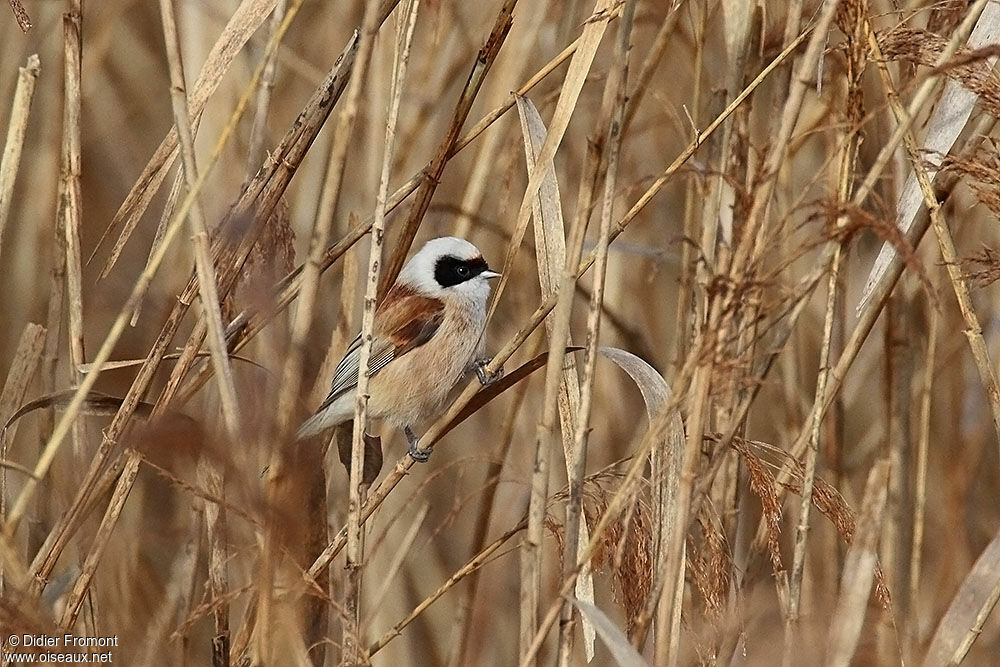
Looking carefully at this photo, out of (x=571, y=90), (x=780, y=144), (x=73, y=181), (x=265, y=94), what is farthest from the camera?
(x=73, y=181)

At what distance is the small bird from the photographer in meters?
2.65

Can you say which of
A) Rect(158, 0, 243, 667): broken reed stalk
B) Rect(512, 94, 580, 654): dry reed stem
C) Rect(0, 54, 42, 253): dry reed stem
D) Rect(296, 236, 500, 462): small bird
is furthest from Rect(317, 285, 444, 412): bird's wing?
Rect(158, 0, 243, 667): broken reed stalk

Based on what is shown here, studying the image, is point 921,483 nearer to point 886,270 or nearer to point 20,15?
point 886,270

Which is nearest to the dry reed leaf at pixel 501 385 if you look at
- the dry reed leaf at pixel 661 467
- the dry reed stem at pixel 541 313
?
the dry reed stem at pixel 541 313

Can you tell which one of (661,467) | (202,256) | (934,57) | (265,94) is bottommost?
(661,467)

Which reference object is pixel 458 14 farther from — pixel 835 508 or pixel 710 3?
pixel 835 508

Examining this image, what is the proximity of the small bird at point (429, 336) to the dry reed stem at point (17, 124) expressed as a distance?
3.32 feet

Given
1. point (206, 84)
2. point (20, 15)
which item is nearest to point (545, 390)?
point (206, 84)

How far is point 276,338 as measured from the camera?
1.44 metres

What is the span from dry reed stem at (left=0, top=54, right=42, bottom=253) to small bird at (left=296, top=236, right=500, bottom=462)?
3.32ft

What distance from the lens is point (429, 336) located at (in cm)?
271

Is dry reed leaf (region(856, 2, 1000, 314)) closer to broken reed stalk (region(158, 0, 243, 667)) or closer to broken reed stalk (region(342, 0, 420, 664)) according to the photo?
broken reed stalk (region(342, 0, 420, 664))

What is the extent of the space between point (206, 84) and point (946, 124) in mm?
1180

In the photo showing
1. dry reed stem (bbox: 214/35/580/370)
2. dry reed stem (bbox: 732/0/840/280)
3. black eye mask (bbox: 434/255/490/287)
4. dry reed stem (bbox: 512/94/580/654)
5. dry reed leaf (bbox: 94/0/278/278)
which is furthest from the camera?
black eye mask (bbox: 434/255/490/287)
